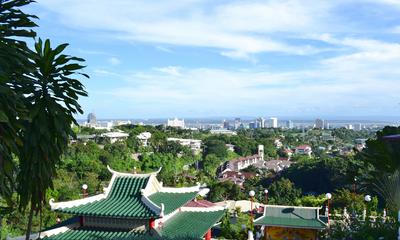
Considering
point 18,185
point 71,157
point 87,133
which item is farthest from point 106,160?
point 18,185

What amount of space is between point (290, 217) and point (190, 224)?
17.9 feet

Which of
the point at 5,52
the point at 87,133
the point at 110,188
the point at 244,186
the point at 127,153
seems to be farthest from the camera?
the point at 87,133

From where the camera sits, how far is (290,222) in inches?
631

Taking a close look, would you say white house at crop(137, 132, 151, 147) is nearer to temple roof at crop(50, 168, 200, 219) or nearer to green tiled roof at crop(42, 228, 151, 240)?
temple roof at crop(50, 168, 200, 219)

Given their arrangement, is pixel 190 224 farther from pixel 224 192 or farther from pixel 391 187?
pixel 224 192

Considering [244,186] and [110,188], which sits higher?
[110,188]

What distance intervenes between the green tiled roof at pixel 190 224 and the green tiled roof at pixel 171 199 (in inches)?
20.8

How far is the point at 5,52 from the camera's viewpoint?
19.1ft

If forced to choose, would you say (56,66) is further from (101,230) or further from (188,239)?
(101,230)

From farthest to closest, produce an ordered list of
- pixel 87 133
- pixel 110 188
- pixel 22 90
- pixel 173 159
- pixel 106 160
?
pixel 87 133, pixel 173 159, pixel 106 160, pixel 110 188, pixel 22 90

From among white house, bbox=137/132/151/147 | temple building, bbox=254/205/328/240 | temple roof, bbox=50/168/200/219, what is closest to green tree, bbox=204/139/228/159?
white house, bbox=137/132/151/147

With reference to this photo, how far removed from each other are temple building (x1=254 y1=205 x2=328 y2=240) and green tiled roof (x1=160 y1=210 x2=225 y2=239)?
3.44 metres

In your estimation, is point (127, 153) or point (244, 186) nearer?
point (244, 186)

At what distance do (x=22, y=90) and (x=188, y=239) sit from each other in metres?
3.49
